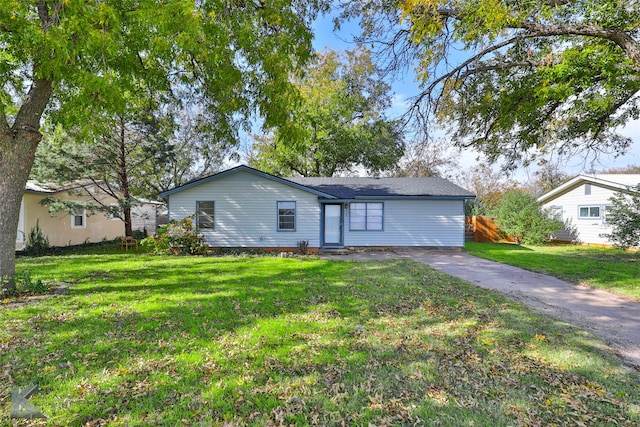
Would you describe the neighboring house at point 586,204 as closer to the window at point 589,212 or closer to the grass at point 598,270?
the window at point 589,212

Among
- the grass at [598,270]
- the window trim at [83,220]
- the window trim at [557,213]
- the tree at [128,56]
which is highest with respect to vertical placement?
the tree at [128,56]

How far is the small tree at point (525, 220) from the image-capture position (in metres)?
17.4

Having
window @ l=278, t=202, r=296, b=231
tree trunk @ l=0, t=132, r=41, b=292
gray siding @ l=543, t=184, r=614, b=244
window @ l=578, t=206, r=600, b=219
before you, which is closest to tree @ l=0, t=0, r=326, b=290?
tree trunk @ l=0, t=132, r=41, b=292

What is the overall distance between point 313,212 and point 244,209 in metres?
3.01

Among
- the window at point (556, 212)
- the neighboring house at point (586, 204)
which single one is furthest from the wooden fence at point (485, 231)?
the neighboring house at point (586, 204)

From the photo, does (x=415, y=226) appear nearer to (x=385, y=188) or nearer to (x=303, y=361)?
(x=385, y=188)

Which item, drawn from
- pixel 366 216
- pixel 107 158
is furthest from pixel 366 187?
pixel 107 158

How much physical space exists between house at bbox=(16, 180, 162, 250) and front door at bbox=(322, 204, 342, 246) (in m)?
8.70

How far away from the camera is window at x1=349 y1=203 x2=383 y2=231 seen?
47.6 ft

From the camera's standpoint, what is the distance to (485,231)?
19969mm

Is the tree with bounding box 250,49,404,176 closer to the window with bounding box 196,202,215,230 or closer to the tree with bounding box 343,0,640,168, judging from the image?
the window with bounding box 196,202,215,230

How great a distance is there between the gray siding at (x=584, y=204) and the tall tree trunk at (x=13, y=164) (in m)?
21.9

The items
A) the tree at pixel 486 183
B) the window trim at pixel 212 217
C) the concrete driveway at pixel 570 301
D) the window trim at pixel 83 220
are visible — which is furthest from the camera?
the tree at pixel 486 183

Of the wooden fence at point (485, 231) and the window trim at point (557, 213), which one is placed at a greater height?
the window trim at point (557, 213)
